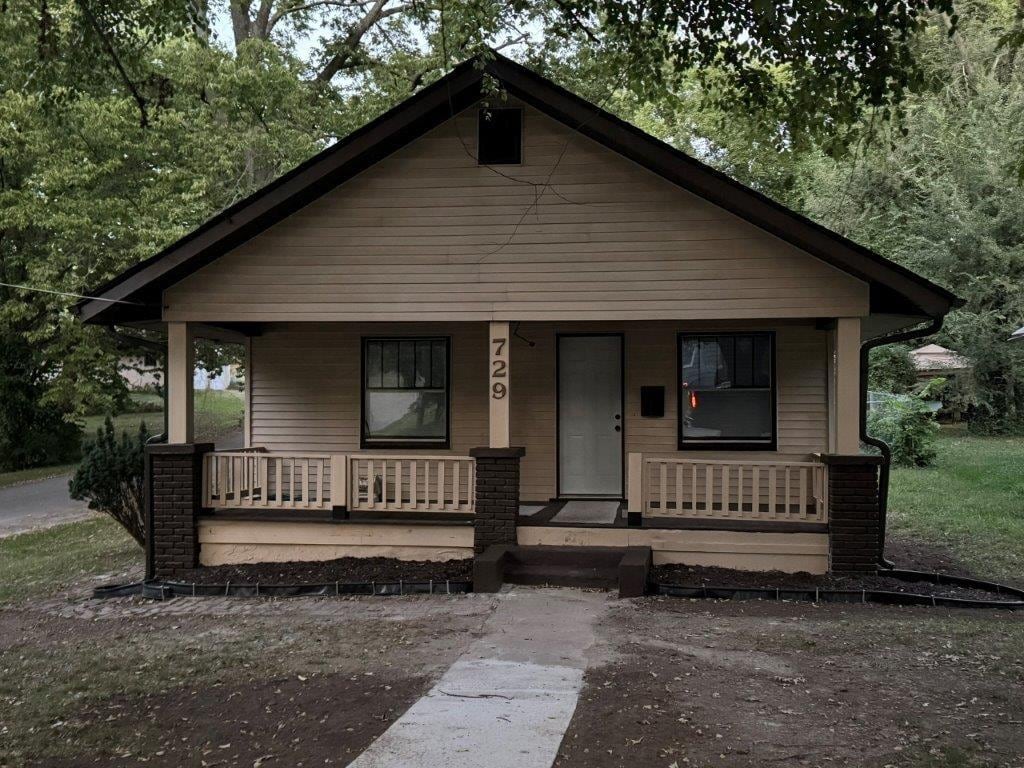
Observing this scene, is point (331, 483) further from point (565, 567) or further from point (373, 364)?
point (565, 567)

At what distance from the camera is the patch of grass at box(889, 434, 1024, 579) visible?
36.5 feet

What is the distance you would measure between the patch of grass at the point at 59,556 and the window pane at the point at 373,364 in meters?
3.78

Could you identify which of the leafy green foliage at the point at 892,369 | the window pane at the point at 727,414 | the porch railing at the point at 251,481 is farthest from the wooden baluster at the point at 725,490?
the leafy green foliage at the point at 892,369

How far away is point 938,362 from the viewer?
27156mm

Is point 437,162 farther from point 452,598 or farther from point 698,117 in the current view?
point 698,117

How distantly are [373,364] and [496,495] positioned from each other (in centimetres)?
330

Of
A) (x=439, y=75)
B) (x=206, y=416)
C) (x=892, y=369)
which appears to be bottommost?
(x=206, y=416)

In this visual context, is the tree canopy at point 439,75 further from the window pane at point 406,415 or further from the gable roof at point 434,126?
the window pane at point 406,415

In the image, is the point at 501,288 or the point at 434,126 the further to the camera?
the point at 434,126

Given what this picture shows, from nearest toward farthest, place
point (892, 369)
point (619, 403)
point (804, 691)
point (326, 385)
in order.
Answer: point (804, 691), point (619, 403), point (326, 385), point (892, 369)

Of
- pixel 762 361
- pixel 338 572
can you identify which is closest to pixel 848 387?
pixel 762 361

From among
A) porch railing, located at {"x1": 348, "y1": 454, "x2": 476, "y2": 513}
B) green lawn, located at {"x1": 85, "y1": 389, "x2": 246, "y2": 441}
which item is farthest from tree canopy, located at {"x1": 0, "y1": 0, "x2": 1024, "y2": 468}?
green lawn, located at {"x1": 85, "y1": 389, "x2": 246, "y2": 441}

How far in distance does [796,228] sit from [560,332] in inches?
146

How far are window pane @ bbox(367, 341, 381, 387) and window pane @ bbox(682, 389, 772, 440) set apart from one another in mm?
3922
